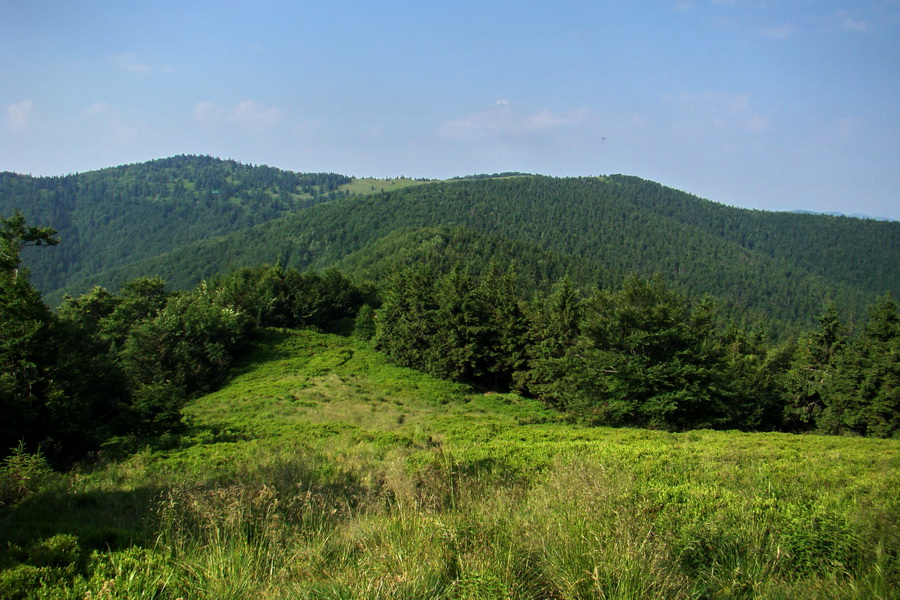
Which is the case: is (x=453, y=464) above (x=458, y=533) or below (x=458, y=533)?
below

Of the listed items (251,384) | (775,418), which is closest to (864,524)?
(251,384)

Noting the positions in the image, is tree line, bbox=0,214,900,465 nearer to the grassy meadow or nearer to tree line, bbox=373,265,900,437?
tree line, bbox=373,265,900,437

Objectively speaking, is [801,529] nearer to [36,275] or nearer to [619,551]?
[619,551]

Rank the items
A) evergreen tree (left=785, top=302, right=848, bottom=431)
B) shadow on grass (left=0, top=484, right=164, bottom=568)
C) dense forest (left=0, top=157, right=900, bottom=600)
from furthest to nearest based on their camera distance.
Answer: evergreen tree (left=785, top=302, right=848, bottom=431)
shadow on grass (left=0, top=484, right=164, bottom=568)
dense forest (left=0, top=157, right=900, bottom=600)

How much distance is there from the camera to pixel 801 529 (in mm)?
4070

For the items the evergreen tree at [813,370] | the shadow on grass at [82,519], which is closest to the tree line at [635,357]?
the evergreen tree at [813,370]

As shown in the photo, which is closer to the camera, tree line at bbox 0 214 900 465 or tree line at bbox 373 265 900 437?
tree line at bbox 0 214 900 465

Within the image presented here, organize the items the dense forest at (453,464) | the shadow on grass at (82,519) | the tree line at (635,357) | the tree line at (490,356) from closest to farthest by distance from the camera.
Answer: the dense forest at (453,464), the shadow on grass at (82,519), the tree line at (490,356), the tree line at (635,357)

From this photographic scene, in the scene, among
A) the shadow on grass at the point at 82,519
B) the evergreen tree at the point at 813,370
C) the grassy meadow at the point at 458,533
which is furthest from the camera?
the evergreen tree at the point at 813,370

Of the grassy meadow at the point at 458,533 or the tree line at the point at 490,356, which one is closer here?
the grassy meadow at the point at 458,533

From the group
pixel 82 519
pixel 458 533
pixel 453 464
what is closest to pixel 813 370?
pixel 453 464

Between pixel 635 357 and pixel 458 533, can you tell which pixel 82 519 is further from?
pixel 635 357

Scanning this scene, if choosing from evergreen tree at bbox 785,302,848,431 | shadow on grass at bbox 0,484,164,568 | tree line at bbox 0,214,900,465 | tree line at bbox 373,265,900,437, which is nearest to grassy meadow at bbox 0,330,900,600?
shadow on grass at bbox 0,484,164,568

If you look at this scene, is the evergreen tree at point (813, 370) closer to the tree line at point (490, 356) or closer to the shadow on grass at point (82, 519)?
the tree line at point (490, 356)
